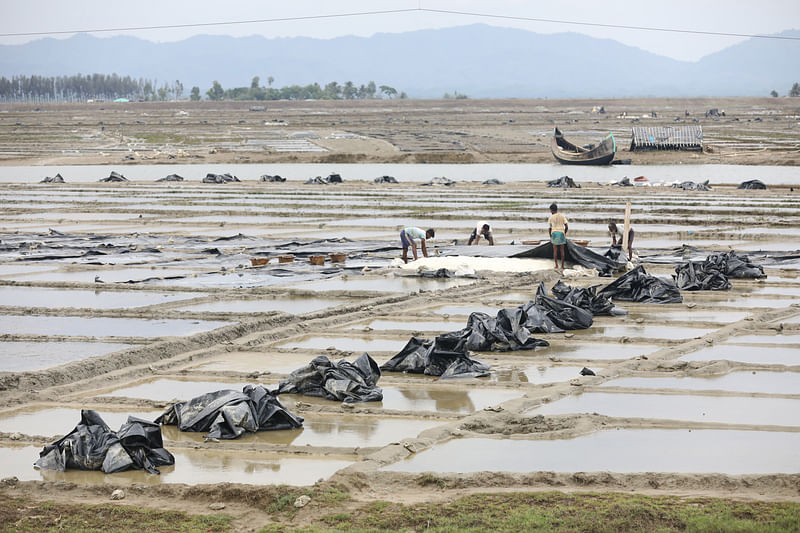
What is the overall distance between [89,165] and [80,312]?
44.3 m

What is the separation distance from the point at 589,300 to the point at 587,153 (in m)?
37.8

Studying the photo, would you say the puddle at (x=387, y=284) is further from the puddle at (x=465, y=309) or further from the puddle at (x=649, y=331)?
the puddle at (x=649, y=331)

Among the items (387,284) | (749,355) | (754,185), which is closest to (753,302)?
(749,355)

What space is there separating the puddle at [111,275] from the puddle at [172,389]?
Answer: 26.0ft

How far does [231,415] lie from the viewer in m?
9.03

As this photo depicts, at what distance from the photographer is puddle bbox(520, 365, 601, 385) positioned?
10969 millimetres

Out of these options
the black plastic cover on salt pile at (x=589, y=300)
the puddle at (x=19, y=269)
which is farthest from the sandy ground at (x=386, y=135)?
the black plastic cover on salt pile at (x=589, y=300)

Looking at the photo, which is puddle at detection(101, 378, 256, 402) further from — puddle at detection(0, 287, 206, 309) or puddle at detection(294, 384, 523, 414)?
puddle at detection(0, 287, 206, 309)

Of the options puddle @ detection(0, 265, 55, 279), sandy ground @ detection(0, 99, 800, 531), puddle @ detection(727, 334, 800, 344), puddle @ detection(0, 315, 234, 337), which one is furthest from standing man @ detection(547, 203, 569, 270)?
puddle @ detection(0, 265, 55, 279)

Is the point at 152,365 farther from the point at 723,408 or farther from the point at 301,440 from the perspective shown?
the point at 723,408

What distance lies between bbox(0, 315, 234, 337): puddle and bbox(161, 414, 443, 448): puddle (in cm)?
463

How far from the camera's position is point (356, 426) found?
9.29 m

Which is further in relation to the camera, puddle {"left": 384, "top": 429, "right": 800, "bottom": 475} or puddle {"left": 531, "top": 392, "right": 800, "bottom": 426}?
puddle {"left": 531, "top": 392, "right": 800, "bottom": 426}

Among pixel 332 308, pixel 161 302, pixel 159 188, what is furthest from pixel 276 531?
pixel 159 188
